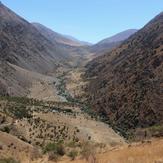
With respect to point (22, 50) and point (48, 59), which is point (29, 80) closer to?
point (22, 50)

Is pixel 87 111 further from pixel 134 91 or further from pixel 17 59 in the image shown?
pixel 17 59

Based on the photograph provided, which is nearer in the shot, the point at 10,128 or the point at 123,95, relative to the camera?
the point at 10,128

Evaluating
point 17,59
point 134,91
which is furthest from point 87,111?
point 17,59

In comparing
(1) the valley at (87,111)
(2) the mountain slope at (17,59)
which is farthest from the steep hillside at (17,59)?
(1) the valley at (87,111)

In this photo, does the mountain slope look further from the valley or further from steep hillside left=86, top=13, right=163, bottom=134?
steep hillside left=86, top=13, right=163, bottom=134

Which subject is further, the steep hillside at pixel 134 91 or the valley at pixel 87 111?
the steep hillside at pixel 134 91

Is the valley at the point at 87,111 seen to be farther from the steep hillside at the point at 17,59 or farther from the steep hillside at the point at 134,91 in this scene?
the steep hillside at the point at 17,59

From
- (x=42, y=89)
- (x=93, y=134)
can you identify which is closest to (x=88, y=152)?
(x=93, y=134)

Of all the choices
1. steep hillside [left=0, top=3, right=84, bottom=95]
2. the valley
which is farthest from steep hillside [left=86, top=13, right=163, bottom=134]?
steep hillside [left=0, top=3, right=84, bottom=95]
